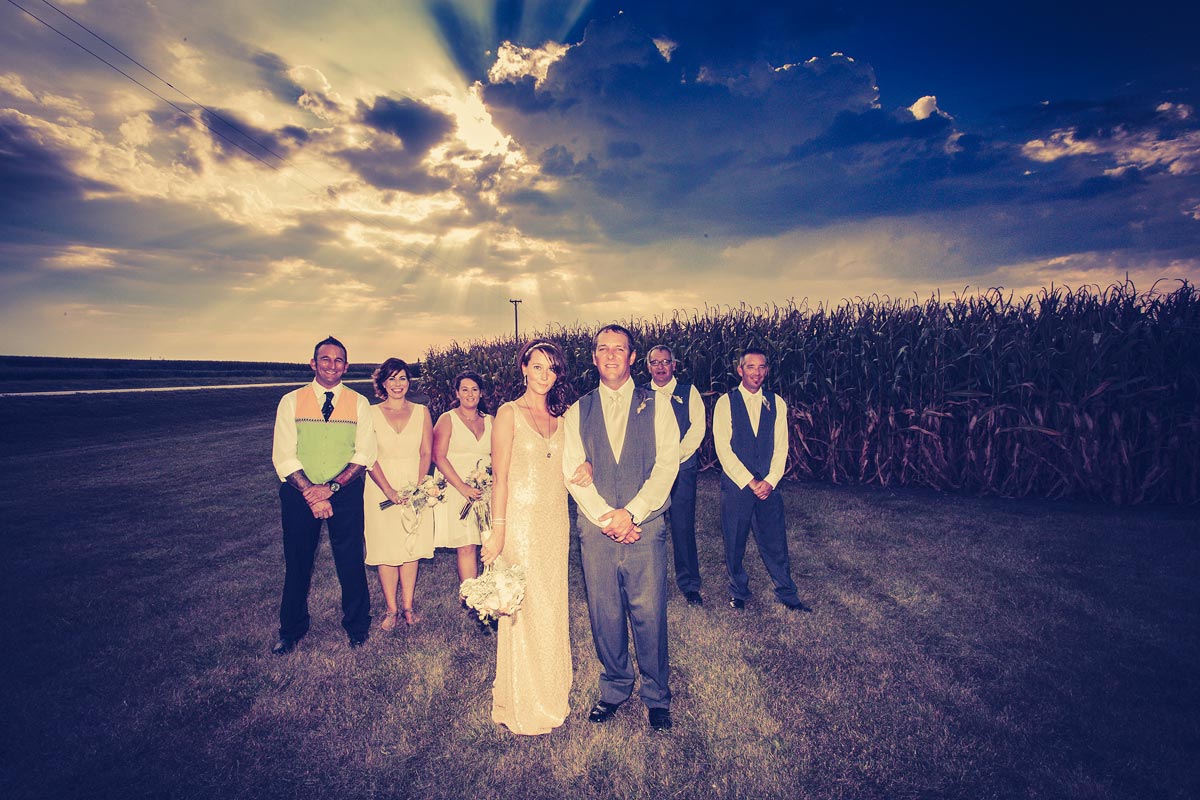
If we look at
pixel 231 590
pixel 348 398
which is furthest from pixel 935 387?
pixel 231 590

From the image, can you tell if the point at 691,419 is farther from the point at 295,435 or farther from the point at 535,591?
the point at 295,435

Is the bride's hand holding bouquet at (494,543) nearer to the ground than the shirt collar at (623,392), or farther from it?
nearer to the ground

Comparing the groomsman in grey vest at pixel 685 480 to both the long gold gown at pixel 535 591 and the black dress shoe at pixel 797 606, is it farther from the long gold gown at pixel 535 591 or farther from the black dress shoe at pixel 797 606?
the long gold gown at pixel 535 591

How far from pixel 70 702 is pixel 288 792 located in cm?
240

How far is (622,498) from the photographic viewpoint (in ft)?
10.7

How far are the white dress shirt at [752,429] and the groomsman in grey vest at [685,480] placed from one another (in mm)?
430

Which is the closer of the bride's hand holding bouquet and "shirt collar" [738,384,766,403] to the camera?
the bride's hand holding bouquet

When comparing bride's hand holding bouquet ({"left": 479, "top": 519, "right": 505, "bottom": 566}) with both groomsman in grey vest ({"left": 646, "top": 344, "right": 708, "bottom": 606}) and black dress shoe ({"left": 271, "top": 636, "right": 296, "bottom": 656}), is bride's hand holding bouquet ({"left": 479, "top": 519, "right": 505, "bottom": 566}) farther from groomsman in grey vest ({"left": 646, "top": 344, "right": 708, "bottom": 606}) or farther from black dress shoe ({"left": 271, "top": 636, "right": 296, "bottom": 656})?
black dress shoe ({"left": 271, "top": 636, "right": 296, "bottom": 656})

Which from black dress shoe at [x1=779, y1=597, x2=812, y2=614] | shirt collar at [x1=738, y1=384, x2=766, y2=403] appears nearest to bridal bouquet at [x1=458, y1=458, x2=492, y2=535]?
shirt collar at [x1=738, y1=384, x2=766, y2=403]

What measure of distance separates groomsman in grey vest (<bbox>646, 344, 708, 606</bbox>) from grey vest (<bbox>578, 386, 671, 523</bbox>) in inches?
80.8

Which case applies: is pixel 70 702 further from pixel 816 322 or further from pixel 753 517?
pixel 816 322

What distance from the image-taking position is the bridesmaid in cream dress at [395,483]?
4762 mm

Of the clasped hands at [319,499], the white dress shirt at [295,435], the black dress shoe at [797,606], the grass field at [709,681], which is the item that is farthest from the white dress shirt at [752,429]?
the clasped hands at [319,499]

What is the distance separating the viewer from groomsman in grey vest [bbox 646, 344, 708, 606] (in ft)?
17.8
